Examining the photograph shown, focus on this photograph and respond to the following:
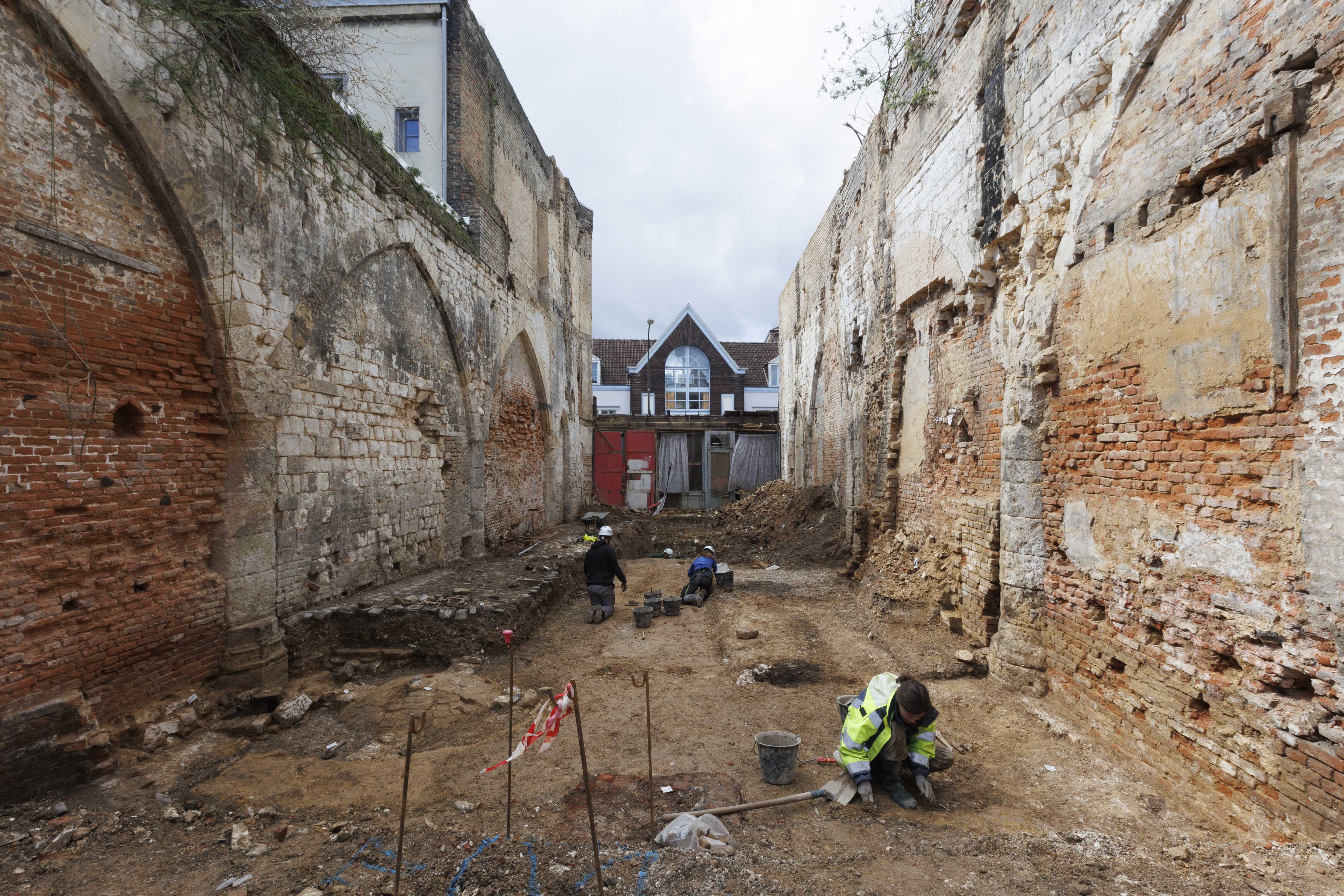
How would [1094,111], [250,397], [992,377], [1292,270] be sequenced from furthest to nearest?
[992,377] → [250,397] → [1094,111] → [1292,270]

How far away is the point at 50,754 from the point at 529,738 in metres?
3.45

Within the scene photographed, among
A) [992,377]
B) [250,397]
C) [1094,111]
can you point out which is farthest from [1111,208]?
[250,397]

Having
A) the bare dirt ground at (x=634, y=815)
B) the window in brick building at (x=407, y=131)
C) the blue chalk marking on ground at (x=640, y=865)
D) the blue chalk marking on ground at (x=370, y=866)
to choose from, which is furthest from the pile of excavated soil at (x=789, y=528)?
the window in brick building at (x=407, y=131)

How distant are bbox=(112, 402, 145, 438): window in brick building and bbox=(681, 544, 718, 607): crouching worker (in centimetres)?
707

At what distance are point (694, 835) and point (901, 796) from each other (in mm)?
1485

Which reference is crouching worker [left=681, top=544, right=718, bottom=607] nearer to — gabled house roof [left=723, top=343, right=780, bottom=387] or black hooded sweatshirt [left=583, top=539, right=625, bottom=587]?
black hooded sweatshirt [left=583, top=539, right=625, bottom=587]

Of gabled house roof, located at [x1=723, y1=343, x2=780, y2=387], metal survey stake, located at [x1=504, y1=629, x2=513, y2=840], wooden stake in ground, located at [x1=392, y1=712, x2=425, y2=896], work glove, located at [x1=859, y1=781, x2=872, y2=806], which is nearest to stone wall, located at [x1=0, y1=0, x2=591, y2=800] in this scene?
wooden stake in ground, located at [x1=392, y1=712, x2=425, y2=896]

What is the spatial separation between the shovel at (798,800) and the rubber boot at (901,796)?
0.24 m

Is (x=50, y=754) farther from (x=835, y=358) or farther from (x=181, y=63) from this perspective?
(x=835, y=358)

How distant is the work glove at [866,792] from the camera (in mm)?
4105

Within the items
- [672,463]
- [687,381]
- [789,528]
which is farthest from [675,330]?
[789,528]

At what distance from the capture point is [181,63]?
5402 mm

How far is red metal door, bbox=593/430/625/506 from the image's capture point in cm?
2433

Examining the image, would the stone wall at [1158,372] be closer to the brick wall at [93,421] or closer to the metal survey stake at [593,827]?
the metal survey stake at [593,827]
